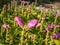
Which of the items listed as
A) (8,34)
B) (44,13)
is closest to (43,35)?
(8,34)

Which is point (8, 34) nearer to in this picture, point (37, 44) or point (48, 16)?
point (37, 44)

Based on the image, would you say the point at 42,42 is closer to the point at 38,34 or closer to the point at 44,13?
the point at 38,34

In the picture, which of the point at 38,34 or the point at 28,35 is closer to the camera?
the point at 28,35

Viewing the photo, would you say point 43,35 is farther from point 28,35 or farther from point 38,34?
point 28,35

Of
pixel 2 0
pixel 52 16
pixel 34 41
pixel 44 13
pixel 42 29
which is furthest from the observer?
pixel 2 0

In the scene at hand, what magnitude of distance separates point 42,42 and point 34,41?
19 cm

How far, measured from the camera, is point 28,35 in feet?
9.45

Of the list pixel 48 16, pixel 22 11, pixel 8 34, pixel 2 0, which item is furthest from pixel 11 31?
pixel 2 0

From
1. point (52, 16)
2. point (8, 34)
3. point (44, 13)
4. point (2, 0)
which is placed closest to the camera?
point (8, 34)

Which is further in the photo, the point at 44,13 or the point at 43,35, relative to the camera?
the point at 44,13

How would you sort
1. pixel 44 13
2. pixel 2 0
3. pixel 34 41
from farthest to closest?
pixel 2 0 → pixel 44 13 → pixel 34 41

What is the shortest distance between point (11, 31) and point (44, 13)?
0.83 m

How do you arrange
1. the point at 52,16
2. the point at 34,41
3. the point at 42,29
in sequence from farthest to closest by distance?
the point at 52,16, the point at 42,29, the point at 34,41

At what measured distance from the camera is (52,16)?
4.01 m
